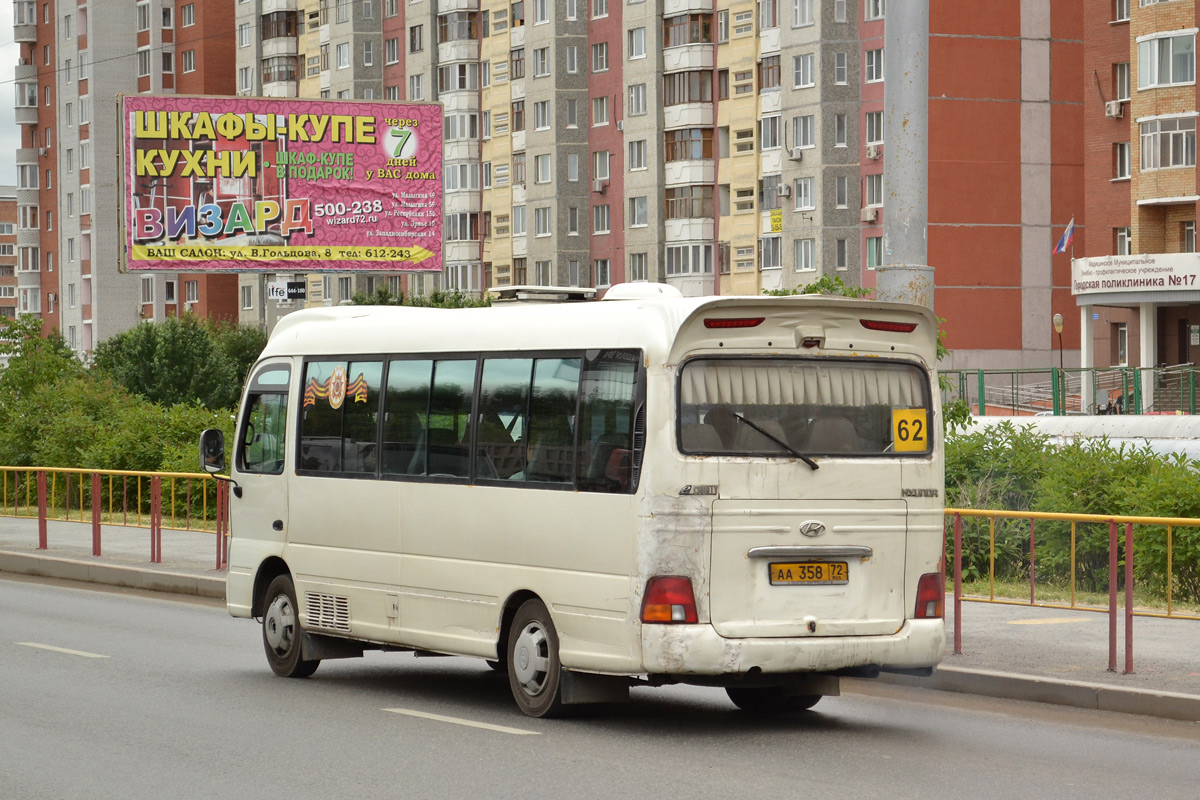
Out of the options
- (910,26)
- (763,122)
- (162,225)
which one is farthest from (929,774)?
(763,122)

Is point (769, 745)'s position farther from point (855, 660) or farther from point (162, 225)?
point (162, 225)

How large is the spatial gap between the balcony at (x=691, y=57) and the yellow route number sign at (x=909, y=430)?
7176cm

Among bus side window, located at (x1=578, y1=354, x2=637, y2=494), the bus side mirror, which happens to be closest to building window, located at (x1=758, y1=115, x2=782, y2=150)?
the bus side mirror

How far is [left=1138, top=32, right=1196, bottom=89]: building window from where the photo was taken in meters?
63.4

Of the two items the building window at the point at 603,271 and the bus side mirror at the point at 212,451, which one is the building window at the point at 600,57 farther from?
the bus side mirror at the point at 212,451

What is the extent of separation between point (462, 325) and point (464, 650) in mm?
2015

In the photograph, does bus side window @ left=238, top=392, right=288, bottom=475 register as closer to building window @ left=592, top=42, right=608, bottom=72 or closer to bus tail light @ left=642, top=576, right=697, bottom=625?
bus tail light @ left=642, top=576, right=697, bottom=625

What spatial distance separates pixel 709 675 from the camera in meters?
10.1

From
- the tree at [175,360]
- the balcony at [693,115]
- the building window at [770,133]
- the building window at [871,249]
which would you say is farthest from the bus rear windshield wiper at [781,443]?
the balcony at [693,115]

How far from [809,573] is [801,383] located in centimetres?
105

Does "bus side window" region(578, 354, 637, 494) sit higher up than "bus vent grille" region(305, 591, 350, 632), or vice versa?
"bus side window" region(578, 354, 637, 494)

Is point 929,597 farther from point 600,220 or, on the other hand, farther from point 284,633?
point 600,220

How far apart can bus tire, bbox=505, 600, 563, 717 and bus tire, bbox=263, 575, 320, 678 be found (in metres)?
2.60

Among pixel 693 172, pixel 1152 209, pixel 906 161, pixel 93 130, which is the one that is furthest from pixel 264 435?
pixel 93 130
